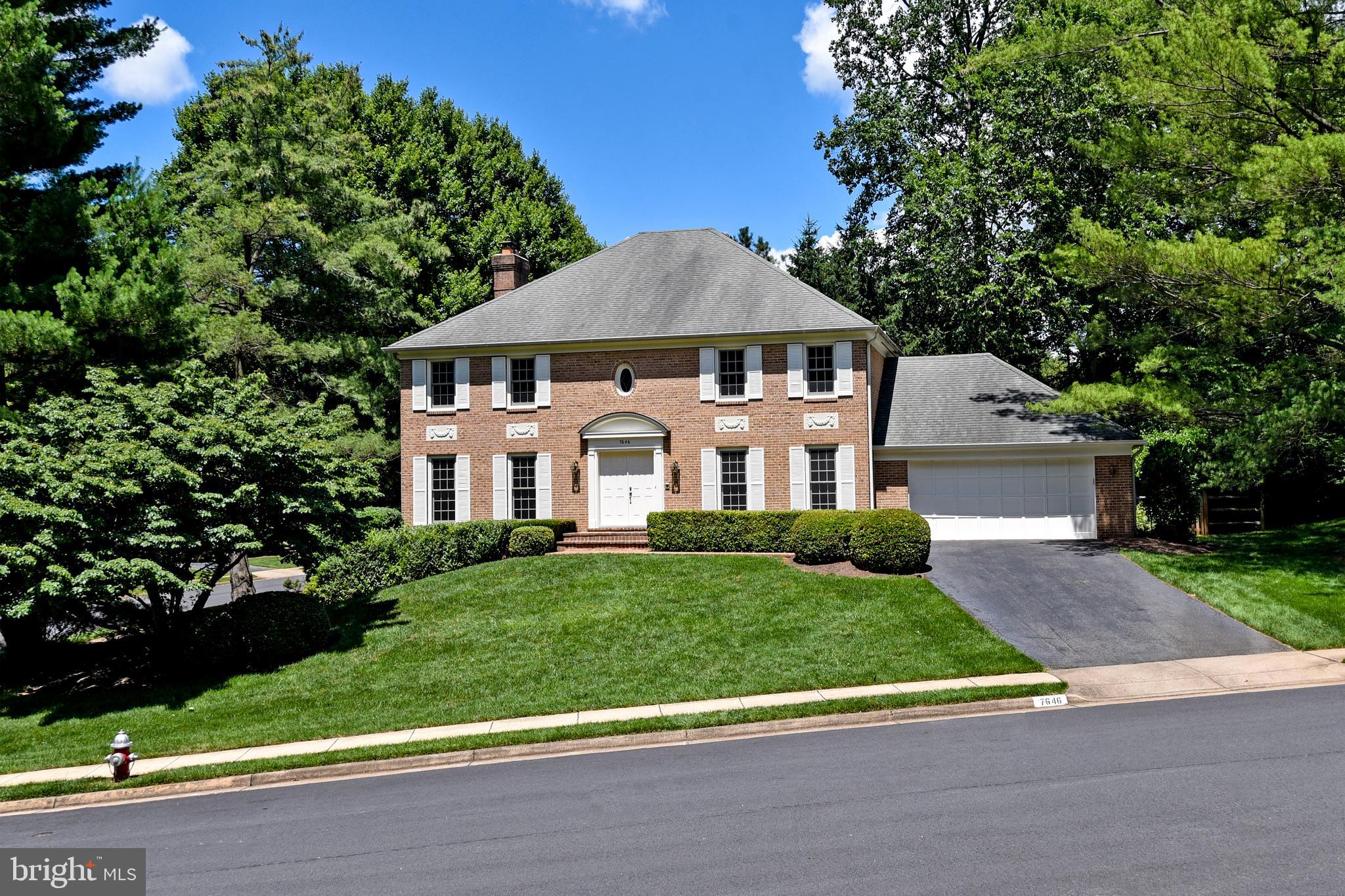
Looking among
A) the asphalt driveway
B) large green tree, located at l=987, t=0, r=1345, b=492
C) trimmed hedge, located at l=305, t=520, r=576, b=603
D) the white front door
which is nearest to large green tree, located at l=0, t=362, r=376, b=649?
trimmed hedge, located at l=305, t=520, r=576, b=603

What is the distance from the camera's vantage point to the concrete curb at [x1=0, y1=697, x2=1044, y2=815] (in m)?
10.5

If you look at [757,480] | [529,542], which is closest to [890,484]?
[757,480]

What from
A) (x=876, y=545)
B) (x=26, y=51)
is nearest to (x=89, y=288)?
(x=26, y=51)

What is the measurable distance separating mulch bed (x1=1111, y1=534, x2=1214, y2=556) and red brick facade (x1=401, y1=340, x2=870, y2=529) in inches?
258

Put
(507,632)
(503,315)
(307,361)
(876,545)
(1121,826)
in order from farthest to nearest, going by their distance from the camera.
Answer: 1. (307,361)
2. (503,315)
3. (876,545)
4. (507,632)
5. (1121,826)

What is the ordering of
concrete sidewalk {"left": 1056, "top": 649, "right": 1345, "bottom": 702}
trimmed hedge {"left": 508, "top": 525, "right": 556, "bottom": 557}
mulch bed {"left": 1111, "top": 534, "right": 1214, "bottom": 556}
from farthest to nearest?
trimmed hedge {"left": 508, "top": 525, "right": 556, "bottom": 557}, mulch bed {"left": 1111, "top": 534, "right": 1214, "bottom": 556}, concrete sidewalk {"left": 1056, "top": 649, "right": 1345, "bottom": 702}

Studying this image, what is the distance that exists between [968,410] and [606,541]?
36.6 feet

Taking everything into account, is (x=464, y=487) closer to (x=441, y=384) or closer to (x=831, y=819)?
(x=441, y=384)

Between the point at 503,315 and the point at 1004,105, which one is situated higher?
the point at 1004,105

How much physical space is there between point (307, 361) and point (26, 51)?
52.1 ft

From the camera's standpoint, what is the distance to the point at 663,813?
8.09 m

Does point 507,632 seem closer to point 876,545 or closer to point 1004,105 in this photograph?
point 876,545

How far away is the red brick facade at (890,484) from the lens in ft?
80.9

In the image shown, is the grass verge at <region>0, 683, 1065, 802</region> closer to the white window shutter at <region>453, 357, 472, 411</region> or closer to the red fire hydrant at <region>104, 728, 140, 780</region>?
the red fire hydrant at <region>104, 728, 140, 780</region>
